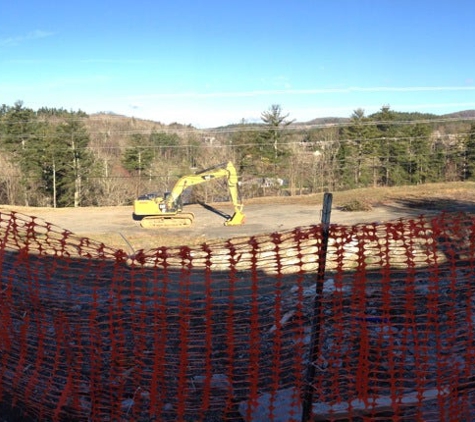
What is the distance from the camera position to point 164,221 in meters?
21.4

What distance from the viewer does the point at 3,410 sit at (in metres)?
4.07

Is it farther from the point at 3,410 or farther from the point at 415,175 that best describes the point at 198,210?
the point at 415,175

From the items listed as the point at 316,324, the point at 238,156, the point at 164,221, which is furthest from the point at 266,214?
the point at 238,156

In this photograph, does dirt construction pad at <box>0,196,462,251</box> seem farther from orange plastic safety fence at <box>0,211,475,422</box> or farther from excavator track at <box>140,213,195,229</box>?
orange plastic safety fence at <box>0,211,475,422</box>

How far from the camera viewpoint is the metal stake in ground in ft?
11.5

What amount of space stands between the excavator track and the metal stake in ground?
17892 mm

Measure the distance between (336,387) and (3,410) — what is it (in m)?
2.74

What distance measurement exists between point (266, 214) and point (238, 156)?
24543mm

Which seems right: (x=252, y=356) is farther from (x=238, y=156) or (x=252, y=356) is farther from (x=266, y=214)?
(x=238, y=156)

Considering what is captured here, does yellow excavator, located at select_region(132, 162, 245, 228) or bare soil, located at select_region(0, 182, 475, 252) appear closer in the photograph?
bare soil, located at select_region(0, 182, 475, 252)

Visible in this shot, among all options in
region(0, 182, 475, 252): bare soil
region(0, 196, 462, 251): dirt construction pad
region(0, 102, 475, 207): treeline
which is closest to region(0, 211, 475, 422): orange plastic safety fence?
region(0, 196, 462, 251): dirt construction pad

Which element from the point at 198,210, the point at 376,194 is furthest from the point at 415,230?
the point at 376,194

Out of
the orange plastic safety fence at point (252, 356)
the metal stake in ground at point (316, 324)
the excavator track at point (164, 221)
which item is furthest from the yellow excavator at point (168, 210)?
the metal stake in ground at point (316, 324)

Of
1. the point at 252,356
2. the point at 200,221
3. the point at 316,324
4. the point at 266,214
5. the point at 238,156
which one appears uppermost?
the point at 238,156
